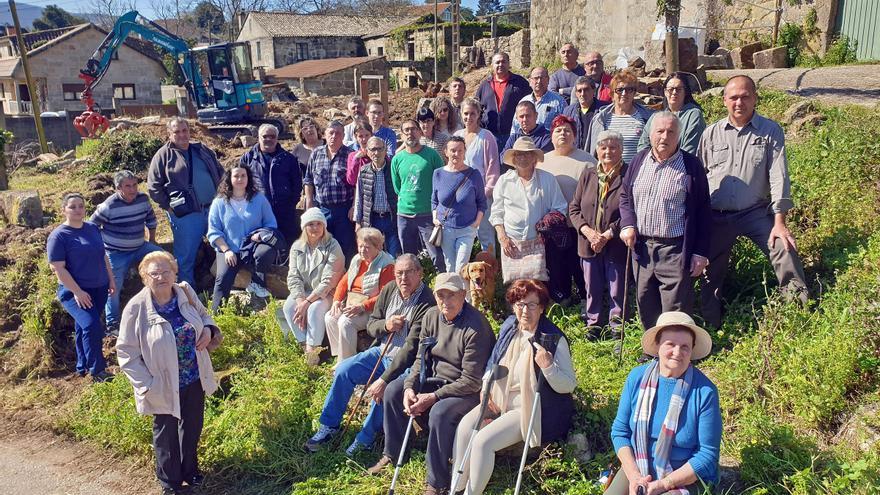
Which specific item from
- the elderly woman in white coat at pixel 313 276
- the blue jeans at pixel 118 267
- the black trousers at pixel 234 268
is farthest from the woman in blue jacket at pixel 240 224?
the elderly woman in white coat at pixel 313 276

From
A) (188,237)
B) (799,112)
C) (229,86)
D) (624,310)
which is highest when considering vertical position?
(229,86)

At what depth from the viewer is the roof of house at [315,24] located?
143 feet

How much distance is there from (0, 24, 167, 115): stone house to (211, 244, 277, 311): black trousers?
108 ft

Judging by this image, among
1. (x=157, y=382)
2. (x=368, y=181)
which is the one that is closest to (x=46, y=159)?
(x=368, y=181)

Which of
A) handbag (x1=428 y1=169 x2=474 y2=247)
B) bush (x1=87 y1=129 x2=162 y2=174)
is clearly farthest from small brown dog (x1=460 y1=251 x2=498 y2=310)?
bush (x1=87 y1=129 x2=162 y2=174)

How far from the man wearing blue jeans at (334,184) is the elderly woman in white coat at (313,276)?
0.78m

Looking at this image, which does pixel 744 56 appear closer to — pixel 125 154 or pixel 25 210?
pixel 125 154

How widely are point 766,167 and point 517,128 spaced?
88.1 inches

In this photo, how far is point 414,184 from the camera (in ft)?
22.2

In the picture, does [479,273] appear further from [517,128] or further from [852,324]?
[852,324]

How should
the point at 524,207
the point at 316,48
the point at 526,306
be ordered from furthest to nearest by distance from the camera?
the point at 316,48 → the point at 524,207 → the point at 526,306

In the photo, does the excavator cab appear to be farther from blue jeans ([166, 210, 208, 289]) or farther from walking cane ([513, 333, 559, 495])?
walking cane ([513, 333, 559, 495])

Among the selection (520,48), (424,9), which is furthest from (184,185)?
(424,9)

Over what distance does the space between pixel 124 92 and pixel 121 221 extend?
34.0 metres
